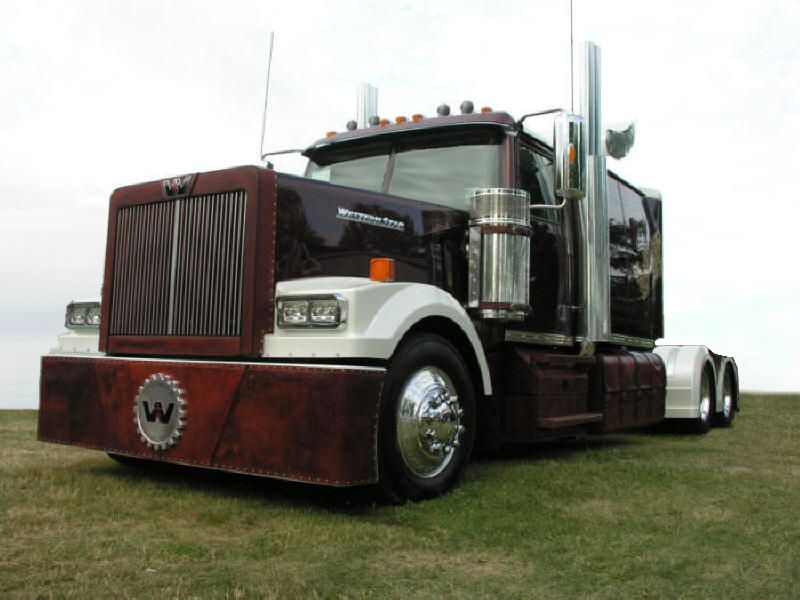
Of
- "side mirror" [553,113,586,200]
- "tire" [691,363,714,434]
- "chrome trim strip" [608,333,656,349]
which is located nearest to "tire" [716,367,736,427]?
"tire" [691,363,714,434]

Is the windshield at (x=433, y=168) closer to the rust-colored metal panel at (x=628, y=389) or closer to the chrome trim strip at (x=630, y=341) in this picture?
the rust-colored metal panel at (x=628, y=389)

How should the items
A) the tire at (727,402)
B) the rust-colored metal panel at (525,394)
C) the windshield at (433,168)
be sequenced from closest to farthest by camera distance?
the windshield at (433,168) < the rust-colored metal panel at (525,394) < the tire at (727,402)

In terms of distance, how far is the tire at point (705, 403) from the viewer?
10383 millimetres

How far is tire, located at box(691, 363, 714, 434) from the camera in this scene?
10.4 m

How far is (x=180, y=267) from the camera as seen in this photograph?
17.6ft

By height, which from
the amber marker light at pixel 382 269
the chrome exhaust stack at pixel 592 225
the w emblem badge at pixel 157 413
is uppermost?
the chrome exhaust stack at pixel 592 225

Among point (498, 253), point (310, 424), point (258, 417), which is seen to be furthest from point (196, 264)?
point (498, 253)

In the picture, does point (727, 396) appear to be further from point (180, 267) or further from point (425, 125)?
point (180, 267)

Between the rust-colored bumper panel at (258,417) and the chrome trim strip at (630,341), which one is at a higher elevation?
the chrome trim strip at (630,341)

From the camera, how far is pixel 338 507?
15.8ft

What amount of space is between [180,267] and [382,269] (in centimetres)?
138

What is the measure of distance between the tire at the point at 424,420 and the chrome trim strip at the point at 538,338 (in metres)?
1.16

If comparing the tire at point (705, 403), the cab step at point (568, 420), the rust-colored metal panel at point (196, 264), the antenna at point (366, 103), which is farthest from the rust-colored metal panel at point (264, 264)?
the tire at point (705, 403)

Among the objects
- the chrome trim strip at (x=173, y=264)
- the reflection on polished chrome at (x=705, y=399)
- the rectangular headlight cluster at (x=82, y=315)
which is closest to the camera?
the chrome trim strip at (x=173, y=264)
